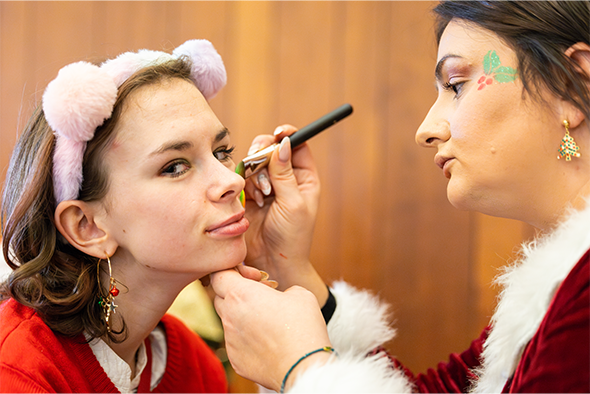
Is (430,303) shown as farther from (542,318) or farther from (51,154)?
(51,154)

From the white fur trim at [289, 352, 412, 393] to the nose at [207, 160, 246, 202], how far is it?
15.6 inches

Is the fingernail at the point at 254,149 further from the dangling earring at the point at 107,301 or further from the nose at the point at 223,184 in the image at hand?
the dangling earring at the point at 107,301

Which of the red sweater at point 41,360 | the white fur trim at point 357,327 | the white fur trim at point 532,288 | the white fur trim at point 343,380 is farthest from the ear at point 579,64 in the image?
the red sweater at point 41,360

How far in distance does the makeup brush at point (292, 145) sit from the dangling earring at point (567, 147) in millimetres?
544

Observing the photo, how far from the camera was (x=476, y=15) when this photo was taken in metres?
0.88

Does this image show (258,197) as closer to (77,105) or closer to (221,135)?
(221,135)

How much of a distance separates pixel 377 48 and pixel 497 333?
3.25 feet

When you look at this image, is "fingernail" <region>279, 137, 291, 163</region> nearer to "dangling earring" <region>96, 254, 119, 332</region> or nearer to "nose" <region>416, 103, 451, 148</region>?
"nose" <region>416, 103, 451, 148</region>

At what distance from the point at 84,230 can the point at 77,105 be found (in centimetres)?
27

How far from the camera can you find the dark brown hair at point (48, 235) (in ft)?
3.09

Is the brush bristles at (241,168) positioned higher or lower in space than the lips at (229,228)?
higher

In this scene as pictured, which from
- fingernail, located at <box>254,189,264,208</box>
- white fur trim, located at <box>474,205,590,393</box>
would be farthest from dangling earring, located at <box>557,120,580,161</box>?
fingernail, located at <box>254,189,264,208</box>

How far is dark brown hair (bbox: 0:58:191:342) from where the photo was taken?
0.94 metres

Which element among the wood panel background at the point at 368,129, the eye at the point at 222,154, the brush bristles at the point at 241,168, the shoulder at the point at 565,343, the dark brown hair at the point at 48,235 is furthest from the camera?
the wood panel background at the point at 368,129
